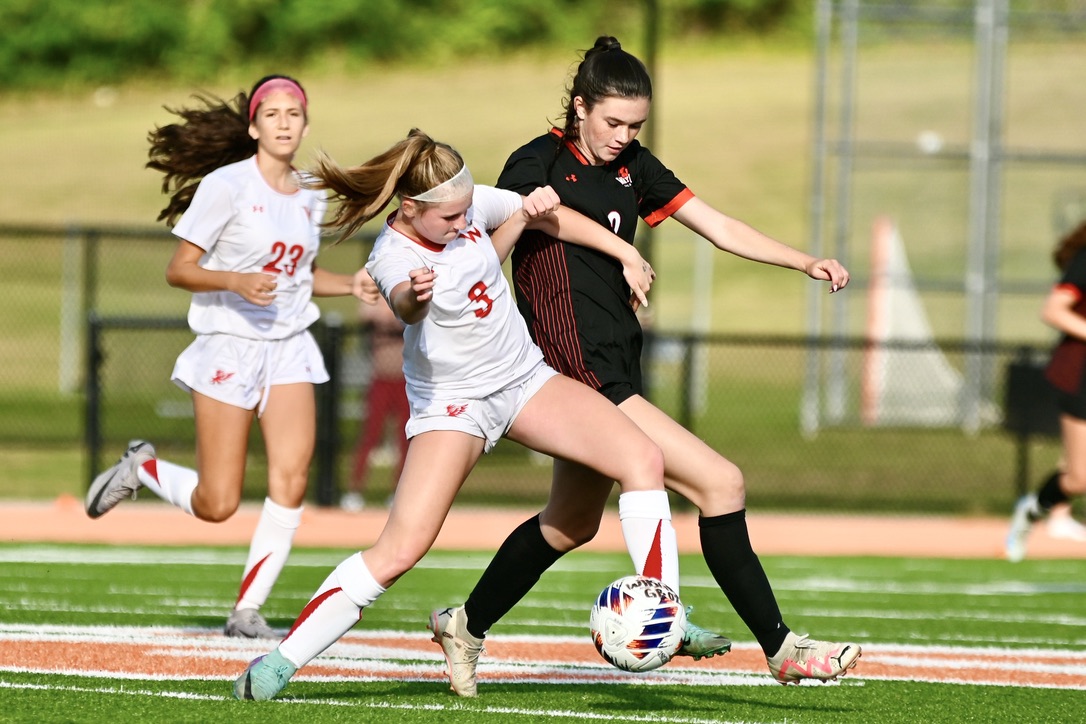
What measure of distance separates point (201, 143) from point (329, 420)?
23.0ft

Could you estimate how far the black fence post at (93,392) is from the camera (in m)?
13.8

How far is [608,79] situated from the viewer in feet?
16.9

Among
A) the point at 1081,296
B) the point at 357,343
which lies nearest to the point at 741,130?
the point at 357,343

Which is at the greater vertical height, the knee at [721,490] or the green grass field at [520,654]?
the knee at [721,490]

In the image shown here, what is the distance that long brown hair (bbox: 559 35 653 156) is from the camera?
202 inches

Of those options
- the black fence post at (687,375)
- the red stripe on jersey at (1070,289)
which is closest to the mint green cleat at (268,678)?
the red stripe on jersey at (1070,289)

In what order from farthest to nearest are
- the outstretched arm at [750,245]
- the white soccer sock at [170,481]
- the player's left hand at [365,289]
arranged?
the white soccer sock at [170,481] → the player's left hand at [365,289] → the outstretched arm at [750,245]

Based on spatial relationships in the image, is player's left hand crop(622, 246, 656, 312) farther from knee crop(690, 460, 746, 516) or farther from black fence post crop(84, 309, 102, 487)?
black fence post crop(84, 309, 102, 487)

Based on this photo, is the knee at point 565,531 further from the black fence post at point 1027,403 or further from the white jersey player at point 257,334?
the black fence post at point 1027,403

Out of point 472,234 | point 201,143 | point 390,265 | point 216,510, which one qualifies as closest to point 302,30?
point 201,143

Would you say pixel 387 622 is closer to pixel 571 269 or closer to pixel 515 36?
pixel 571 269

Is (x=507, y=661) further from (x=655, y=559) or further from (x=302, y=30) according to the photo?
(x=302, y=30)

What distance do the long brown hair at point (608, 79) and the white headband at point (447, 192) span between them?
20.6 inches

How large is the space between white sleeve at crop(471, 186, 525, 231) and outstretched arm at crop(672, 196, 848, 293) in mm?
576
